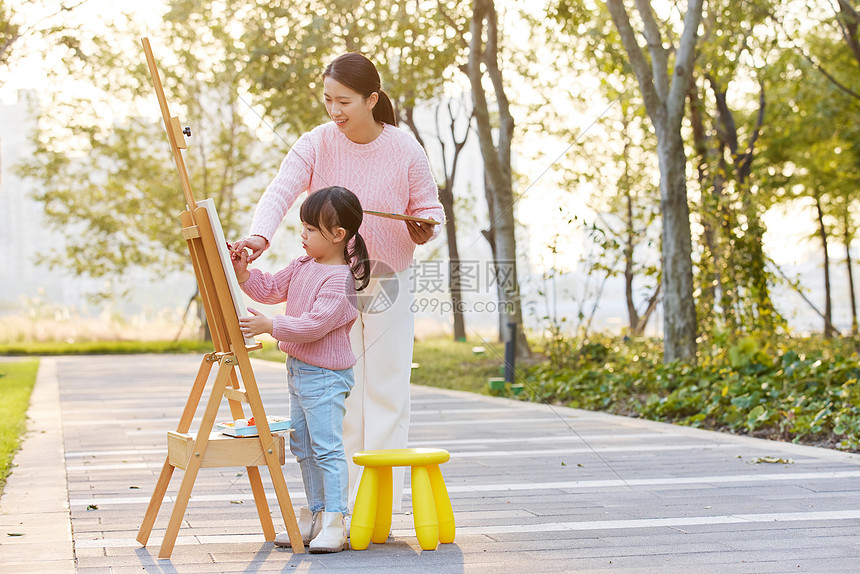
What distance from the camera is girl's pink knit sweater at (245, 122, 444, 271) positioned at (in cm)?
342

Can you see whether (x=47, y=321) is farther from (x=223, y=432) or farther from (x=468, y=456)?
(x=223, y=432)

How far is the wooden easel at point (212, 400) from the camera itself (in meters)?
3.01

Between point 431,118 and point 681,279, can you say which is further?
point 431,118

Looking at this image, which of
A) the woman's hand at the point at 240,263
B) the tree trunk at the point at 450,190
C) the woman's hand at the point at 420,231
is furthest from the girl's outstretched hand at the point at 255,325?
the tree trunk at the point at 450,190

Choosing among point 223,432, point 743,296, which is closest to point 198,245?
point 223,432

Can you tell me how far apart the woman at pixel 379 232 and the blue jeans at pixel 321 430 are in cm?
20

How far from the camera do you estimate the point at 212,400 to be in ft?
10.1

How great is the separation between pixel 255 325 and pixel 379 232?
0.63m

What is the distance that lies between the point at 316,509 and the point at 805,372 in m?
4.62

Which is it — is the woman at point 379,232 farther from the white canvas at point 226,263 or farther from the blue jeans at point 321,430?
the white canvas at point 226,263

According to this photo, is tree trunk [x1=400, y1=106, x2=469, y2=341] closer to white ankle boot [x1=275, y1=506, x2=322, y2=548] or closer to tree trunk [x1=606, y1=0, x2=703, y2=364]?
tree trunk [x1=606, y1=0, x2=703, y2=364]

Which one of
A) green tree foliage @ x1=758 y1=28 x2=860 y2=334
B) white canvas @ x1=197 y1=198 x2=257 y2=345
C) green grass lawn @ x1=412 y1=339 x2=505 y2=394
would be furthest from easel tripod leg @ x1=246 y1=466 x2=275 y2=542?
green tree foliage @ x1=758 y1=28 x2=860 y2=334

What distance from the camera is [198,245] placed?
3107mm

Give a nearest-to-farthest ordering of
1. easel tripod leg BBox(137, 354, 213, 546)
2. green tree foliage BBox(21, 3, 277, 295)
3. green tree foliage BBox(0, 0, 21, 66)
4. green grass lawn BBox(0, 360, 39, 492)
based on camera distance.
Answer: easel tripod leg BBox(137, 354, 213, 546) < green grass lawn BBox(0, 360, 39, 492) < green tree foliage BBox(0, 0, 21, 66) < green tree foliage BBox(21, 3, 277, 295)
